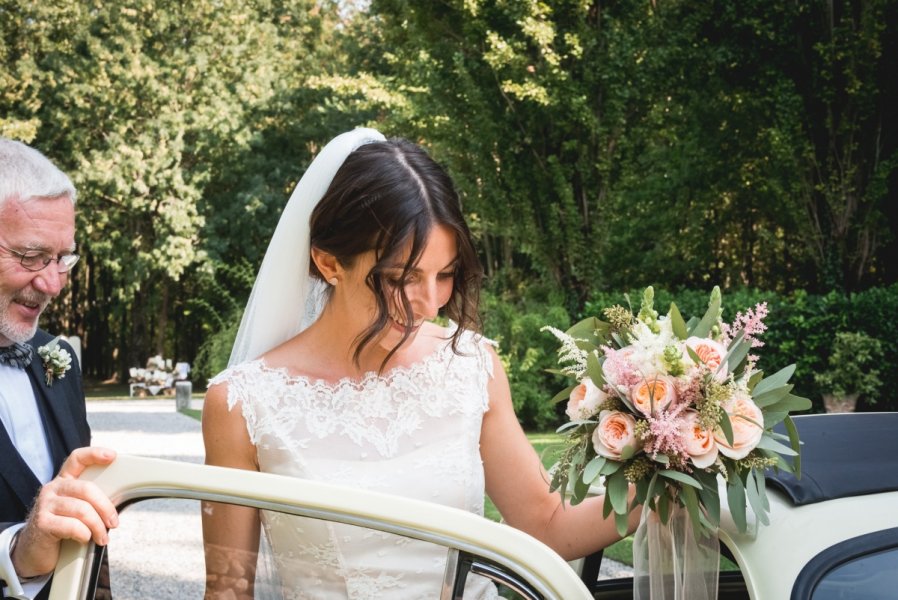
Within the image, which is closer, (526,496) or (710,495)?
(710,495)

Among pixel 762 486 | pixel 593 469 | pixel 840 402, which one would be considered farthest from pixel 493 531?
pixel 840 402

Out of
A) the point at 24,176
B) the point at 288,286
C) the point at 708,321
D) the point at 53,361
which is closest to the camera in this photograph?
the point at 708,321

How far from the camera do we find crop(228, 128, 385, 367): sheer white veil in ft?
8.48

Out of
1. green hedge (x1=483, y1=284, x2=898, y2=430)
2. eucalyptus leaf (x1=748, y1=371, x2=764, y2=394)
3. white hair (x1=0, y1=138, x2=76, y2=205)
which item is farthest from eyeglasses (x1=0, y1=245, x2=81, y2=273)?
green hedge (x1=483, y1=284, x2=898, y2=430)

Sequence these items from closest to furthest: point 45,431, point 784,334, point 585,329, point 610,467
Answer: point 610,467 < point 585,329 < point 45,431 < point 784,334

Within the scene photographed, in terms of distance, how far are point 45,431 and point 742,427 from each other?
1.67m

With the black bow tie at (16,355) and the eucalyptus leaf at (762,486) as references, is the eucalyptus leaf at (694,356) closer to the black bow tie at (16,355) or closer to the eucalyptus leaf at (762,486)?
the eucalyptus leaf at (762,486)

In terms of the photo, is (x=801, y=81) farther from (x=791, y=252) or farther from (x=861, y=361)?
(x=861, y=361)

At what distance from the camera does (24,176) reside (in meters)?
2.14

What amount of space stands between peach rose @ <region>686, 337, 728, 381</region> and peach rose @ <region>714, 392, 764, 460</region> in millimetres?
53

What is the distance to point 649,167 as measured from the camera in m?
13.9

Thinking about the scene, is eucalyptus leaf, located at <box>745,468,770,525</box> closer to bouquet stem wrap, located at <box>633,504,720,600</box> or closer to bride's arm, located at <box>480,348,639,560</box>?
bouquet stem wrap, located at <box>633,504,720,600</box>

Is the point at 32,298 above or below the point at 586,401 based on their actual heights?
above

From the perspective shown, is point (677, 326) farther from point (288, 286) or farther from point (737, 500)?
point (288, 286)
